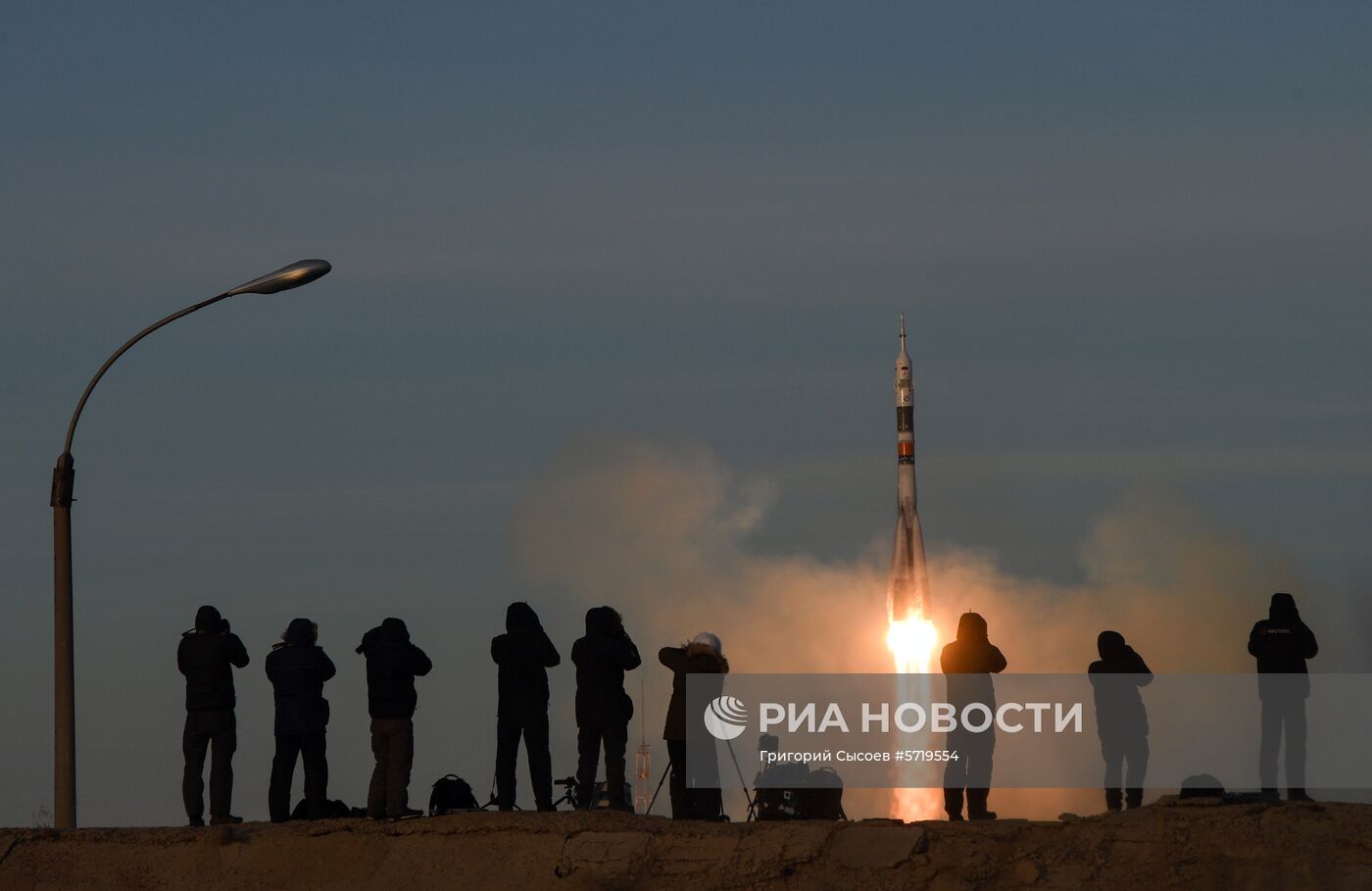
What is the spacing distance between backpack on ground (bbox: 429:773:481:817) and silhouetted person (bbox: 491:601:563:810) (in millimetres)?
871

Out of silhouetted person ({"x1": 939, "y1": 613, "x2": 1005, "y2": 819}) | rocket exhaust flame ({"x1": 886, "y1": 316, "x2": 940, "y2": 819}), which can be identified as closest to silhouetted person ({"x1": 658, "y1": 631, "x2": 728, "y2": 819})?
silhouetted person ({"x1": 939, "y1": 613, "x2": 1005, "y2": 819})

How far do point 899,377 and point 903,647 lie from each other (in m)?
8.69

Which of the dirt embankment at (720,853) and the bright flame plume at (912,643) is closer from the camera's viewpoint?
the dirt embankment at (720,853)

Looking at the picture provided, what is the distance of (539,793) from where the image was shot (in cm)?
2153

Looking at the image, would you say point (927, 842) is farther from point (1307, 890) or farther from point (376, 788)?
point (376, 788)

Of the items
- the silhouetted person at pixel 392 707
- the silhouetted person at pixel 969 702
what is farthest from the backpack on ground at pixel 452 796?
the silhouetted person at pixel 969 702

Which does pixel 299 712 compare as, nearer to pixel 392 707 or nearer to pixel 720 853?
pixel 392 707

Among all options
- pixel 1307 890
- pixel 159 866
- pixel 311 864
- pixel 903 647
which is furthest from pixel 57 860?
pixel 903 647

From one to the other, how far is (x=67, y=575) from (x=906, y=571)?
4470 cm

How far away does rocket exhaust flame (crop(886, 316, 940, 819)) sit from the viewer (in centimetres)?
6203

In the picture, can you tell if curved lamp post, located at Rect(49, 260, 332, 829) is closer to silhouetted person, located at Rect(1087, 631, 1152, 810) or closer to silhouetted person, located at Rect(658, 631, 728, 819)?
silhouetted person, located at Rect(658, 631, 728, 819)

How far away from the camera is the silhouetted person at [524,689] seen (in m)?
21.2

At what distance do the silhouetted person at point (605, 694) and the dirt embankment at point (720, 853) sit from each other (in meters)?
0.93

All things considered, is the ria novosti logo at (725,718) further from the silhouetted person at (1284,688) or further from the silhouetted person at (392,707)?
the silhouetted person at (1284,688)
